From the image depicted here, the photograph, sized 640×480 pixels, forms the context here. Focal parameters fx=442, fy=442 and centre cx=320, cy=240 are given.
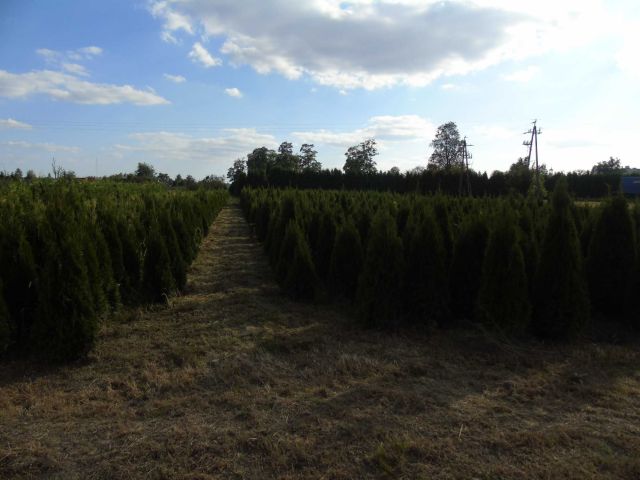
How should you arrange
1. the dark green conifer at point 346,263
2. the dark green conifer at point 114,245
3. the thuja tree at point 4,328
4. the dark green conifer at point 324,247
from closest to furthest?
the thuja tree at point 4,328
the dark green conifer at point 114,245
the dark green conifer at point 346,263
the dark green conifer at point 324,247

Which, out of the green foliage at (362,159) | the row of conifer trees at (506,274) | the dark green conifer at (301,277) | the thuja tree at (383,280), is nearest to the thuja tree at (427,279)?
the row of conifer trees at (506,274)

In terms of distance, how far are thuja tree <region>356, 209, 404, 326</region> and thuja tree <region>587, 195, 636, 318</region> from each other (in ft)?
9.42

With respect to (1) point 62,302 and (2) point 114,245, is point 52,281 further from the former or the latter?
(2) point 114,245

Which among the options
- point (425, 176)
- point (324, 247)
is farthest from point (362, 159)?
point (324, 247)

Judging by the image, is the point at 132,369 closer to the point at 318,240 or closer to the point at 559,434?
the point at 559,434

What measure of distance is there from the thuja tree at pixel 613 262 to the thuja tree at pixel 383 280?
9.42 feet

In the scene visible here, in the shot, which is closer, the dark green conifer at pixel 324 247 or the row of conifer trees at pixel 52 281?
the row of conifer trees at pixel 52 281

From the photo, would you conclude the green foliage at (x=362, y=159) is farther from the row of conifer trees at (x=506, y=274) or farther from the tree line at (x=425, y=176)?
the row of conifer trees at (x=506, y=274)

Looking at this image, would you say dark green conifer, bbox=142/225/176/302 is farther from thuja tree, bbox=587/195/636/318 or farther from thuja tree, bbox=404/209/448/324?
thuja tree, bbox=587/195/636/318

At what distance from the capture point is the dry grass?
9.02 ft

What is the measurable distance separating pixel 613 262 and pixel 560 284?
1.50 m

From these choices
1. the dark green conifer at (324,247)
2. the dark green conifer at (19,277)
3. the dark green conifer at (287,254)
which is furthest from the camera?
the dark green conifer at (324,247)

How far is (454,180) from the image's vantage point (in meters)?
48.6

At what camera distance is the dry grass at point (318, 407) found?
2750 mm
